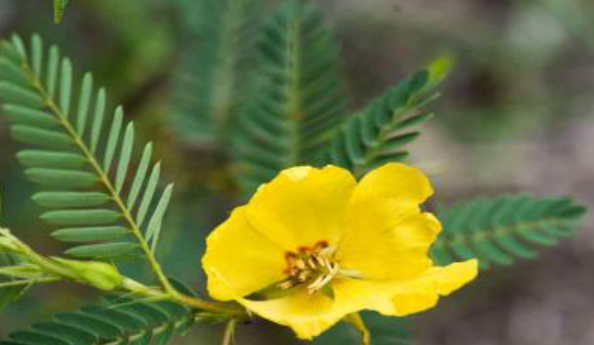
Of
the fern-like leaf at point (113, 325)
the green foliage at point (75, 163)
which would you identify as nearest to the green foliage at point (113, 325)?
the fern-like leaf at point (113, 325)

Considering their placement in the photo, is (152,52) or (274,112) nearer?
(274,112)

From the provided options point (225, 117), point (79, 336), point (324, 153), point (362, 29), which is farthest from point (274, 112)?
point (362, 29)

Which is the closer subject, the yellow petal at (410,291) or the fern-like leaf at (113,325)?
the yellow petal at (410,291)

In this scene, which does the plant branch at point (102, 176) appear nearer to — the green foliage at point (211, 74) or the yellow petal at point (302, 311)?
the yellow petal at point (302, 311)

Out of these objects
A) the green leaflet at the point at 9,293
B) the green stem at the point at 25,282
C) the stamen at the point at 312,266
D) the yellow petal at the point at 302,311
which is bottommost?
the yellow petal at the point at 302,311

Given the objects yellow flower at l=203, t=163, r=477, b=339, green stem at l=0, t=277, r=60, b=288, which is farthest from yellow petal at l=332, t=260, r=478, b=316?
green stem at l=0, t=277, r=60, b=288

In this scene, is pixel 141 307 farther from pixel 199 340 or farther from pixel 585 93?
pixel 585 93

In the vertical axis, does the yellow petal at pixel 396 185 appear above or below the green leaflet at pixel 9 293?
above
